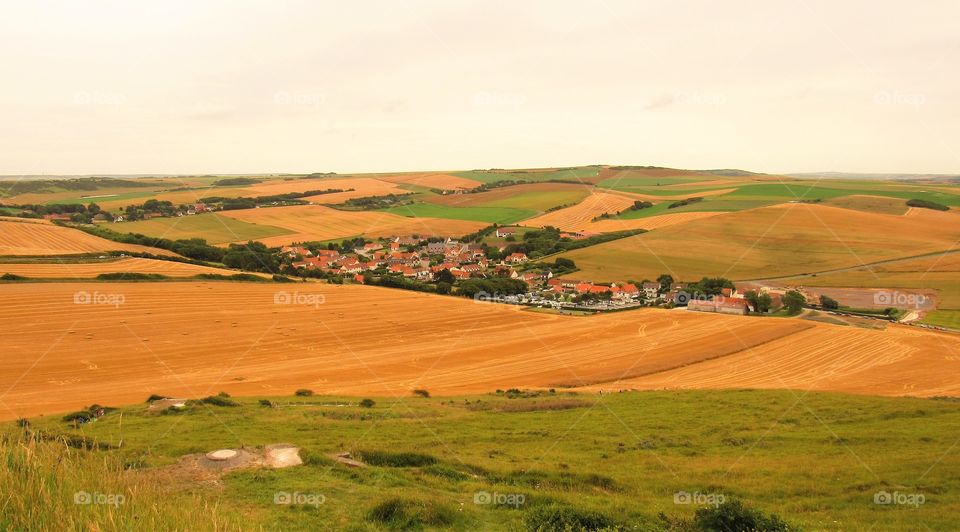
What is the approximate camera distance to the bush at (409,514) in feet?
35.1

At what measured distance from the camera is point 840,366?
1476 inches

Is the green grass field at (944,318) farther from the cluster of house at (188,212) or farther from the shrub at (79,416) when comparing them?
the cluster of house at (188,212)

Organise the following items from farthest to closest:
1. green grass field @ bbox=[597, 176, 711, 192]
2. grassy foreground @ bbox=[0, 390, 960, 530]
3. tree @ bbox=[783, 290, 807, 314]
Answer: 1. green grass field @ bbox=[597, 176, 711, 192]
2. tree @ bbox=[783, 290, 807, 314]
3. grassy foreground @ bbox=[0, 390, 960, 530]

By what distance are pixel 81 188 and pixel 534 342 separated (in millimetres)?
156839

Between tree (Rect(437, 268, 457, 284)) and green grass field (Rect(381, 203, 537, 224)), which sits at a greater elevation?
green grass field (Rect(381, 203, 537, 224))

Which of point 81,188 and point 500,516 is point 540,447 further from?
point 81,188

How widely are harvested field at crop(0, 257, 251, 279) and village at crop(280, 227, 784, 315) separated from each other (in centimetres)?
1317

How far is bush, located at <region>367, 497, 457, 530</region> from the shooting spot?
1070 centimetres

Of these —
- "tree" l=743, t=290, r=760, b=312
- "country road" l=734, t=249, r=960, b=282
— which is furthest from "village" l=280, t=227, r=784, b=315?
"country road" l=734, t=249, r=960, b=282

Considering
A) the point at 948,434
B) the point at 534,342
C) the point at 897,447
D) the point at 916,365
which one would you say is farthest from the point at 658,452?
the point at 916,365
